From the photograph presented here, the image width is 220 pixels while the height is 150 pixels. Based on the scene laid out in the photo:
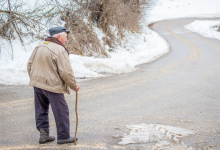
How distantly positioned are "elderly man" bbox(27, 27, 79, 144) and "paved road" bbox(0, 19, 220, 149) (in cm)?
54

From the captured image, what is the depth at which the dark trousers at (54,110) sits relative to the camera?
9.14ft

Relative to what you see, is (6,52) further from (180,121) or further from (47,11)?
(180,121)

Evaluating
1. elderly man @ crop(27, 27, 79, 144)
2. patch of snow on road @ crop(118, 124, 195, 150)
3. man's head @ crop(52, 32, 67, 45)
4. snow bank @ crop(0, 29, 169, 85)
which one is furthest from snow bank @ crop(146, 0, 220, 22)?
elderly man @ crop(27, 27, 79, 144)

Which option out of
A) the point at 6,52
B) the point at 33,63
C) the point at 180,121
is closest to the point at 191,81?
the point at 180,121

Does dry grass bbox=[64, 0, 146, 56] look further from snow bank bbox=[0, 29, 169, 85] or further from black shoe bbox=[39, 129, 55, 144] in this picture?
black shoe bbox=[39, 129, 55, 144]

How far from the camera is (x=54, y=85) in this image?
2.73 meters

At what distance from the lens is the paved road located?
3.21 metres

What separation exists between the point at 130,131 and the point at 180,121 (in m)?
1.12

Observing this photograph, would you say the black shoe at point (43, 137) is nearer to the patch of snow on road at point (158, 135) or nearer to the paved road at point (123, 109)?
the paved road at point (123, 109)

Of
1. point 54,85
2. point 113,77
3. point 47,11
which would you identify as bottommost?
point 113,77

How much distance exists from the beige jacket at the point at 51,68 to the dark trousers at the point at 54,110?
0.12 meters

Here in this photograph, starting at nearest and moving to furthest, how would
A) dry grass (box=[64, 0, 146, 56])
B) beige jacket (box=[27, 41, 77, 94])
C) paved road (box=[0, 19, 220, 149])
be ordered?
beige jacket (box=[27, 41, 77, 94]) → paved road (box=[0, 19, 220, 149]) → dry grass (box=[64, 0, 146, 56])

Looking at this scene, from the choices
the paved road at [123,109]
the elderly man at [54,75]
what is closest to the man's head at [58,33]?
the elderly man at [54,75]

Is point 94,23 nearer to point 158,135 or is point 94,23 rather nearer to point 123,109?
point 123,109
